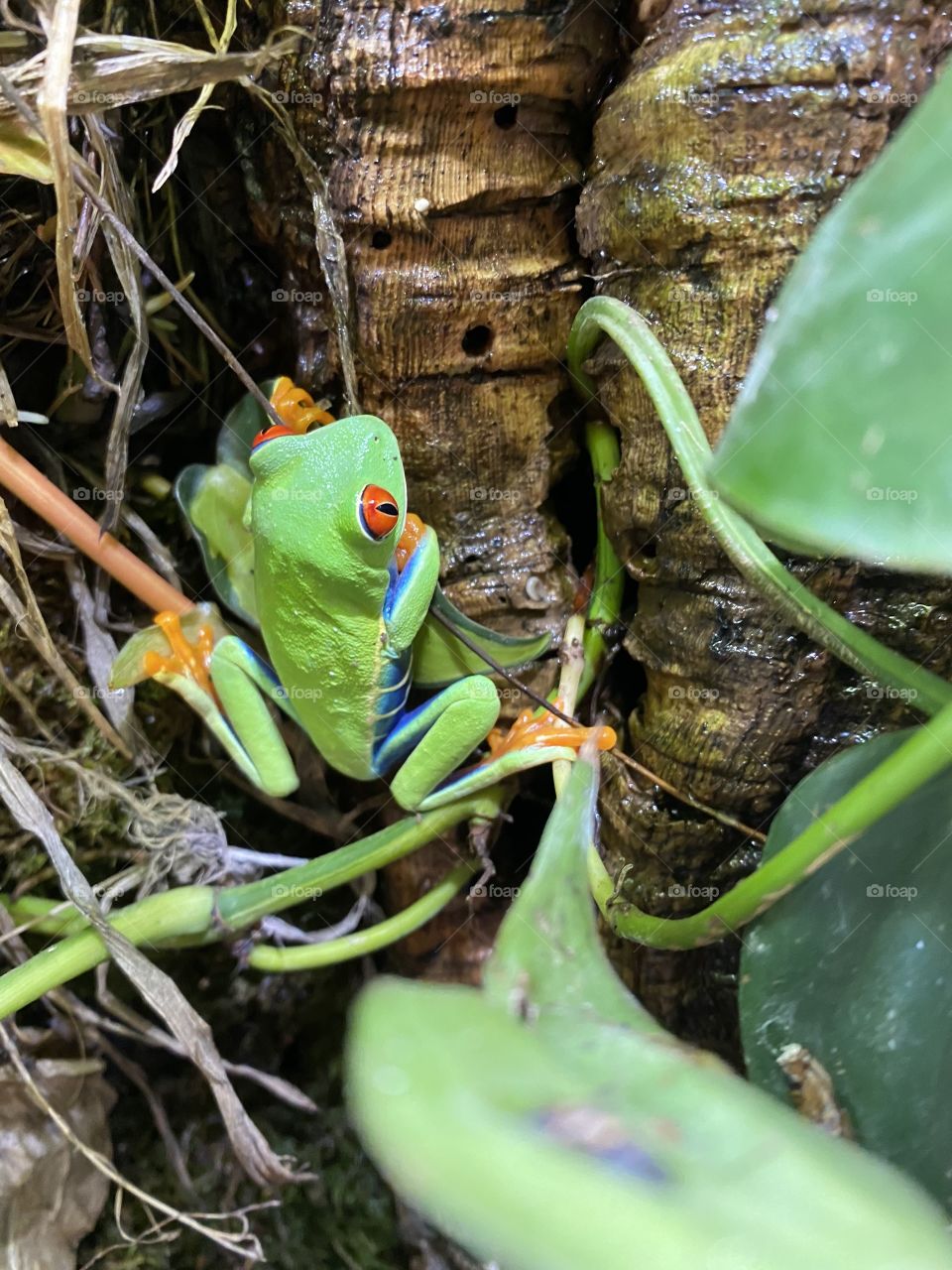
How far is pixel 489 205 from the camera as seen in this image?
3.12 ft

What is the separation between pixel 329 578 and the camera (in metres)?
1.01

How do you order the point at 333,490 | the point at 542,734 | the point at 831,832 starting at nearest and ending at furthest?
the point at 831,832 < the point at 333,490 < the point at 542,734

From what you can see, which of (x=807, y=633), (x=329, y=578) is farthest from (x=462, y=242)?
(x=807, y=633)

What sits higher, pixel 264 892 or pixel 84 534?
pixel 84 534

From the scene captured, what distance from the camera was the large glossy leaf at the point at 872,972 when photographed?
0.67m

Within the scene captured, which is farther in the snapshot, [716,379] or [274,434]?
[274,434]

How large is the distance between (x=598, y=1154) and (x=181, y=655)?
2.94 ft

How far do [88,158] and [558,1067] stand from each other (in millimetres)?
993

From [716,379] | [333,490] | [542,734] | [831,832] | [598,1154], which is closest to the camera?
[598,1154]

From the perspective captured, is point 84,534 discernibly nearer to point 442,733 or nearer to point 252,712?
point 252,712

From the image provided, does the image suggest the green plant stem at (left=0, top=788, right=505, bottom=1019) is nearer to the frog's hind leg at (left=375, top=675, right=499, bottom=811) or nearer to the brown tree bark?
the frog's hind leg at (left=375, top=675, right=499, bottom=811)

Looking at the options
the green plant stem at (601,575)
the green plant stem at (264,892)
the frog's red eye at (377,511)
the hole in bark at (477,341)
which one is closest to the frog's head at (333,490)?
the frog's red eye at (377,511)

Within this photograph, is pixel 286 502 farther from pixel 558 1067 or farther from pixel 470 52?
pixel 558 1067

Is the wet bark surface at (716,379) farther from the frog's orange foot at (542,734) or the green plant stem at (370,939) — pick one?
the green plant stem at (370,939)
